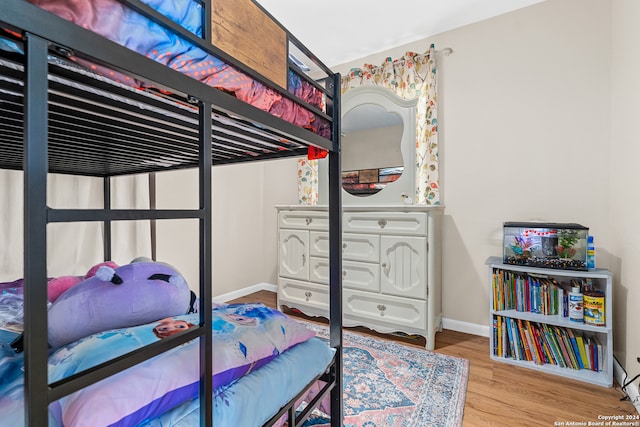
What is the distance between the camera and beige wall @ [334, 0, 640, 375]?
1.77m

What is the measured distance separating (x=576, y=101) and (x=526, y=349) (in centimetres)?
174

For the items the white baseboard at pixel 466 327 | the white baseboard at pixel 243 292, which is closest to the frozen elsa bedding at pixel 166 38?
the white baseboard at pixel 466 327

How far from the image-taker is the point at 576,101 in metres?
2.11

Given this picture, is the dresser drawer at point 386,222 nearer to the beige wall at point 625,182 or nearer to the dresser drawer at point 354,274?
the dresser drawer at point 354,274

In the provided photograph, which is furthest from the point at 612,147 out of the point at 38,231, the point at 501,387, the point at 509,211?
the point at 38,231

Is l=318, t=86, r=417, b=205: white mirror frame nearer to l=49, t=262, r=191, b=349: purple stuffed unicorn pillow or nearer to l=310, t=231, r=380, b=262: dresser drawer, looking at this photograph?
l=310, t=231, r=380, b=262: dresser drawer

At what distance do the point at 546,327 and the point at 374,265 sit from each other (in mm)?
1166

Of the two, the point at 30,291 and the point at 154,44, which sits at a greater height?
the point at 154,44

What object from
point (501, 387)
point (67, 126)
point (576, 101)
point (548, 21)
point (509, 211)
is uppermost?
point (548, 21)

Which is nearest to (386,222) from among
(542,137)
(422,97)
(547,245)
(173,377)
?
(547,245)

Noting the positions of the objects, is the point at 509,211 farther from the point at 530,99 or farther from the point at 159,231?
the point at 159,231

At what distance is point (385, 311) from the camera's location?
2.37 m

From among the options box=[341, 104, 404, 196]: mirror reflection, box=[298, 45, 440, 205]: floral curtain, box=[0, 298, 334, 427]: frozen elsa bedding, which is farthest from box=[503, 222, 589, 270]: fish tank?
box=[0, 298, 334, 427]: frozen elsa bedding

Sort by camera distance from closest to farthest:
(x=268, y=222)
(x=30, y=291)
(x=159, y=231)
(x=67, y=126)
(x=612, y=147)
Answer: (x=30, y=291)
(x=67, y=126)
(x=612, y=147)
(x=159, y=231)
(x=268, y=222)
